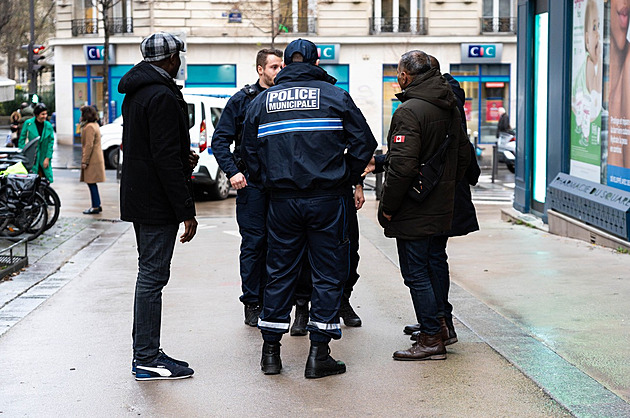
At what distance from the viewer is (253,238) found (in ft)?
22.3

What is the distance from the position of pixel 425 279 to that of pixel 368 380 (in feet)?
→ 2.54

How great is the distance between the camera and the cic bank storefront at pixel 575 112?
10195mm

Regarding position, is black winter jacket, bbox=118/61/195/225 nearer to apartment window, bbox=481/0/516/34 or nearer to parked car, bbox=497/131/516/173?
parked car, bbox=497/131/516/173

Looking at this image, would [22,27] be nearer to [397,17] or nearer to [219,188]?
[397,17]

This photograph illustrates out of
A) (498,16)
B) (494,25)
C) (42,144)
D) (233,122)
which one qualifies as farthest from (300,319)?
(498,16)

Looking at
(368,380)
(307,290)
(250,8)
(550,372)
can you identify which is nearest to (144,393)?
(368,380)

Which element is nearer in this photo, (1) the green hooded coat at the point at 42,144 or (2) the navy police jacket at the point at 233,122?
(2) the navy police jacket at the point at 233,122

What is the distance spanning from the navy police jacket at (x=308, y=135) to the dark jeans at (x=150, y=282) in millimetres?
663

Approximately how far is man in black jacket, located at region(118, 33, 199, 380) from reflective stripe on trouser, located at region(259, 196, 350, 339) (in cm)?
51

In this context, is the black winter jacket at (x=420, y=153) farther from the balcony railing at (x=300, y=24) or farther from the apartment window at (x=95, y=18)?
the apartment window at (x=95, y=18)

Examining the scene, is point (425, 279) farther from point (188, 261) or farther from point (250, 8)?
point (250, 8)

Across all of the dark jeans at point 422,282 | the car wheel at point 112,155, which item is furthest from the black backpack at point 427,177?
the car wheel at point 112,155

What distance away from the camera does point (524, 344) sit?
6.12m

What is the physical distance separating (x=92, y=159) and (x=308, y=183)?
35.5ft
